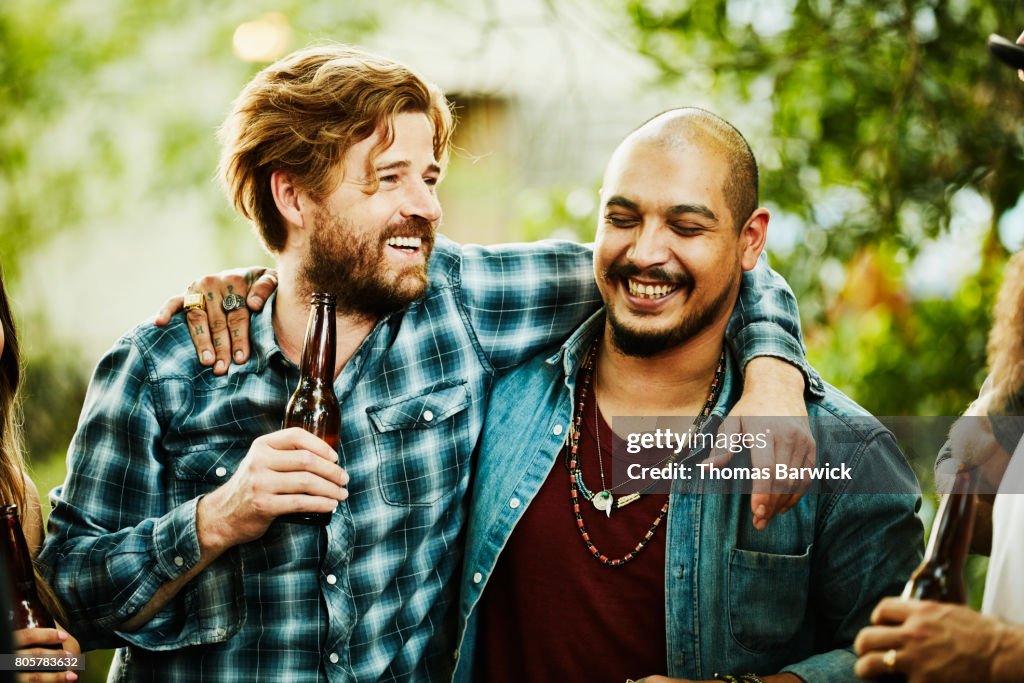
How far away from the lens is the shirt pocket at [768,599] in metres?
1.95

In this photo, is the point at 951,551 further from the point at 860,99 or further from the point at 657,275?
the point at 860,99

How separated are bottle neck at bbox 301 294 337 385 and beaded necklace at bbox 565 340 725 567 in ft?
1.88

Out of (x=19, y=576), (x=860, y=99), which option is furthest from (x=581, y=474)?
(x=860, y=99)

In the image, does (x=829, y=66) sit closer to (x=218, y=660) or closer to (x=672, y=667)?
(x=672, y=667)

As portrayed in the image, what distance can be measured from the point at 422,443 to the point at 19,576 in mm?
811

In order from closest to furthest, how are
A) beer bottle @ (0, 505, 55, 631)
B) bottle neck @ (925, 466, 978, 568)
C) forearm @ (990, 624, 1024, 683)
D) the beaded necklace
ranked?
forearm @ (990, 624, 1024, 683) → bottle neck @ (925, 466, 978, 568) → beer bottle @ (0, 505, 55, 631) → the beaded necklace

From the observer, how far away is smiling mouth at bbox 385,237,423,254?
217 centimetres

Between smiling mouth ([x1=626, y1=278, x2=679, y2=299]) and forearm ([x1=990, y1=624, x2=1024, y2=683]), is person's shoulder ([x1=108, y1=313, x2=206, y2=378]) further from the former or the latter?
forearm ([x1=990, y1=624, x2=1024, y2=683])

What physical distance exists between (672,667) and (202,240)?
548 centimetres

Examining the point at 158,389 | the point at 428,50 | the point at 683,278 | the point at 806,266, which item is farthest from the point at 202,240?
the point at 683,278

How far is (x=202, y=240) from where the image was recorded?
6719 millimetres

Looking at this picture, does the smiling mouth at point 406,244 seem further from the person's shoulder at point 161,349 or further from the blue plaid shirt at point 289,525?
the person's shoulder at point 161,349

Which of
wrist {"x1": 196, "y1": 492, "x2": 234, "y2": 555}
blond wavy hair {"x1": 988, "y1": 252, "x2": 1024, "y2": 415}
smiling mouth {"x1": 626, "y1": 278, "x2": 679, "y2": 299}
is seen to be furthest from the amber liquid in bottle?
wrist {"x1": 196, "y1": 492, "x2": 234, "y2": 555}

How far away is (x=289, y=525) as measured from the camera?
212cm
